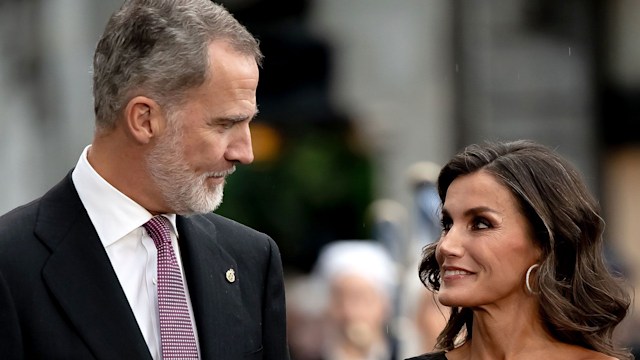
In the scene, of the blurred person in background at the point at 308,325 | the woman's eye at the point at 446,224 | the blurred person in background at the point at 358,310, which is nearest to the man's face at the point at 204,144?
the woman's eye at the point at 446,224

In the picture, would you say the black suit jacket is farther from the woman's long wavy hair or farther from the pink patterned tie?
the woman's long wavy hair

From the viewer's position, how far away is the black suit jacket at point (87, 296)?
4375 mm

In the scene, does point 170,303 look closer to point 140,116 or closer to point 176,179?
point 176,179

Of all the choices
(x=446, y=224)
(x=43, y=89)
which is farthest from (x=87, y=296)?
(x=43, y=89)

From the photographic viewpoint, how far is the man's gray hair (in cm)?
460

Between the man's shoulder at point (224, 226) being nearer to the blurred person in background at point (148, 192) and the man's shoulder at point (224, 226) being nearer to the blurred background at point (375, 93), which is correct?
the blurred person in background at point (148, 192)

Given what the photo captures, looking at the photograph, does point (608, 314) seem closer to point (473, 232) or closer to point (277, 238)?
point (473, 232)

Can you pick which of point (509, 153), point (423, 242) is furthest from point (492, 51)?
point (509, 153)

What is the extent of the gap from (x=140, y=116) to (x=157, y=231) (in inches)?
13.7

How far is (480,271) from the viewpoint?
15.2ft

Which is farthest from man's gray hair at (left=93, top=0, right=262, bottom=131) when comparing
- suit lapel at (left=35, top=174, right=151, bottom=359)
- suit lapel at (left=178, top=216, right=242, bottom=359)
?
suit lapel at (left=178, top=216, right=242, bottom=359)

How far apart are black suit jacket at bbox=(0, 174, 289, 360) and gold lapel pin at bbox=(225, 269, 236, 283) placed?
0.01 m

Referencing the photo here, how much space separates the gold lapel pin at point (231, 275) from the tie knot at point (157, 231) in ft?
0.88

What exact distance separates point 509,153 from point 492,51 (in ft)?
33.6
